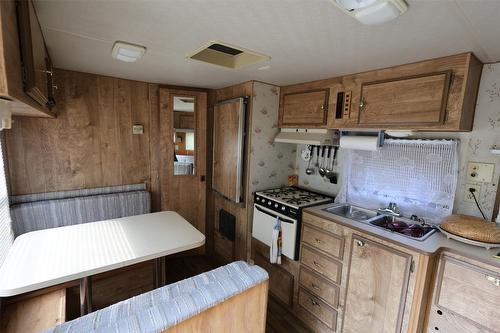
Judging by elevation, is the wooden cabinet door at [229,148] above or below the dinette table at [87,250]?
above

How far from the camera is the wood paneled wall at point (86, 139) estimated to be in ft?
7.22

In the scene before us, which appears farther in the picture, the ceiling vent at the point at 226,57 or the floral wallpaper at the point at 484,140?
the ceiling vent at the point at 226,57

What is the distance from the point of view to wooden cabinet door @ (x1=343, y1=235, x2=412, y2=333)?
1522mm

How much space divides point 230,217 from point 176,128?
1280mm

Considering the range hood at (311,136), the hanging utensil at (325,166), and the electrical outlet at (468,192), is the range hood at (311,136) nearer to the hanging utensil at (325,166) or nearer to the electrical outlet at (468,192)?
the hanging utensil at (325,166)

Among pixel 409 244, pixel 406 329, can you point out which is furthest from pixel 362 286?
pixel 409 244

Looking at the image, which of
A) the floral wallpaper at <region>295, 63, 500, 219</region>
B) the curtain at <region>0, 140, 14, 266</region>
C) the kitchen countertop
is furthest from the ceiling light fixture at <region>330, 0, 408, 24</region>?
the curtain at <region>0, 140, 14, 266</region>

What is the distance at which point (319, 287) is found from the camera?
6.54ft

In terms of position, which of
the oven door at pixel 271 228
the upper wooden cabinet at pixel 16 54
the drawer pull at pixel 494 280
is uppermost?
the upper wooden cabinet at pixel 16 54

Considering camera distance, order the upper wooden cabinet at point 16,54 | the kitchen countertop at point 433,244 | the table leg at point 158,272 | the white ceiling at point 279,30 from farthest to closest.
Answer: the table leg at point 158,272 → the kitchen countertop at point 433,244 → the white ceiling at point 279,30 → the upper wooden cabinet at point 16,54

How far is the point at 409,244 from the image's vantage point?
1.47 meters

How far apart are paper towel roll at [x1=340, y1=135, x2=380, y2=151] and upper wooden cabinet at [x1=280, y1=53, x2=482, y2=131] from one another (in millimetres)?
104

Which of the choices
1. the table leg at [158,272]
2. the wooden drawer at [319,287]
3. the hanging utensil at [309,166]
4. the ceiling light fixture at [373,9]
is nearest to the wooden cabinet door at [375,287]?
the wooden drawer at [319,287]

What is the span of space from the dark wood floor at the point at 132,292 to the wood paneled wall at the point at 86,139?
99 cm
